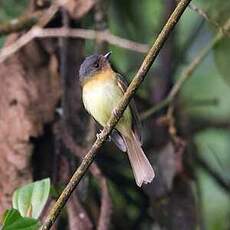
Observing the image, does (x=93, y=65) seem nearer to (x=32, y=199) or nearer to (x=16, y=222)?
(x=32, y=199)

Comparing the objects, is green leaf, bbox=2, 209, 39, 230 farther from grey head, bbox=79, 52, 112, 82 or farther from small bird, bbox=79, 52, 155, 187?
grey head, bbox=79, 52, 112, 82

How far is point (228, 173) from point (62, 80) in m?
0.99

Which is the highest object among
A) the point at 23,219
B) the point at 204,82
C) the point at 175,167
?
the point at 204,82

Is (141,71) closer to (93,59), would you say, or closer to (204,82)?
(93,59)

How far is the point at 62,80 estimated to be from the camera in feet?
8.67

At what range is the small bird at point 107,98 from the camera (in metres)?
2.30

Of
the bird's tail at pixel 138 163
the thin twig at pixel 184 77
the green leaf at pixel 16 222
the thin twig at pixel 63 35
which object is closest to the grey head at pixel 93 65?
the bird's tail at pixel 138 163

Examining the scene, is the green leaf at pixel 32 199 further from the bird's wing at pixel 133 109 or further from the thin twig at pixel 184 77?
the thin twig at pixel 184 77

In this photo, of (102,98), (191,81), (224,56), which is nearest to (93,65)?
(102,98)

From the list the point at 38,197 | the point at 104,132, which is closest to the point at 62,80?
the point at 38,197

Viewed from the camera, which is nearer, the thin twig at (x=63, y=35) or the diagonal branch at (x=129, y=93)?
the diagonal branch at (x=129, y=93)

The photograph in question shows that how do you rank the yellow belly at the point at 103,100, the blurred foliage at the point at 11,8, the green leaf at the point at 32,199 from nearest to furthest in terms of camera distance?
the green leaf at the point at 32,199, the yellow belly at the point at 103,100, the blurred foliage at the point at 11,8

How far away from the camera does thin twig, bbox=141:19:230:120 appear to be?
9.00ft

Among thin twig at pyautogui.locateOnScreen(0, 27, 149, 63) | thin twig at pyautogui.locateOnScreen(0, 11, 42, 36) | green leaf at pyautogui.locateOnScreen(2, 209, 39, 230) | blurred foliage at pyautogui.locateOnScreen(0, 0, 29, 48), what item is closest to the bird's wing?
thin twig at pyautogui.locateOnScreen(0, 27, 149, 63)
